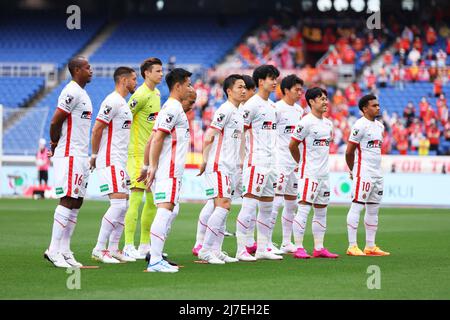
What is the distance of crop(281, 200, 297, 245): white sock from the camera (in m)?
14.8

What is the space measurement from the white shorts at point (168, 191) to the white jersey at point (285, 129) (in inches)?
Answer: 142

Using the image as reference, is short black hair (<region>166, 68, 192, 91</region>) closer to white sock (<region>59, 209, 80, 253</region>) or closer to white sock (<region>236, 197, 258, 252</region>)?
white sock (<region>59, 209, 80, 253</region>)

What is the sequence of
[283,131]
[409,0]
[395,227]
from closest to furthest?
[283,131], [395,227], [409,0]

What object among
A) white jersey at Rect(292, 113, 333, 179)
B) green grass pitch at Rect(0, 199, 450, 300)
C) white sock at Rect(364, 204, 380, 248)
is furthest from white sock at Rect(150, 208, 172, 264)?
white sock at Rect(364, 204, 380, 248)

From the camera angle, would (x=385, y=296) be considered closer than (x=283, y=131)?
Yes

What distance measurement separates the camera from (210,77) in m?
39.7

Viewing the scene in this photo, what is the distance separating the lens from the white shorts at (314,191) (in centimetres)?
1381

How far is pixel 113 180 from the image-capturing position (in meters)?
12.4

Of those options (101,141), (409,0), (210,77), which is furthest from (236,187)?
(409,0)

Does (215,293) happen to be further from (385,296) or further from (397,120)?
(397,120)

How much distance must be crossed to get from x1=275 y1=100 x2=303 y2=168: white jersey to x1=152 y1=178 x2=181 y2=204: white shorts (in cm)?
361

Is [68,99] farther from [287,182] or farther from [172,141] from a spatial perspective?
[287,182]

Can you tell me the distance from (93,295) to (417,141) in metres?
25.0

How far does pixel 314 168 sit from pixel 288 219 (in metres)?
1.23
